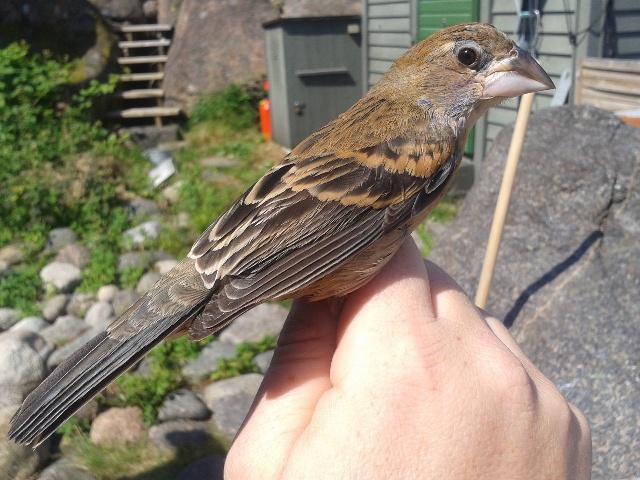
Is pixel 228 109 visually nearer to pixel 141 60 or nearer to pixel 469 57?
pixel 141 60

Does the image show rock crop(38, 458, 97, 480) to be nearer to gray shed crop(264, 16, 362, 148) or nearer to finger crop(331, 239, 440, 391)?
finger crop(331, 239, 440, 391)

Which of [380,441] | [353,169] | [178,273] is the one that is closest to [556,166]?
[353,169]

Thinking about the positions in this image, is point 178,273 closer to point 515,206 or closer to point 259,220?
point 259,220

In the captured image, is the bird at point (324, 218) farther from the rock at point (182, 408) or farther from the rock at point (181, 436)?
the rock at point (182, 408)

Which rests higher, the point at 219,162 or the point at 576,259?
the point at 576,259

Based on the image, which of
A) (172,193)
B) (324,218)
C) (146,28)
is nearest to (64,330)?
(172,193)
